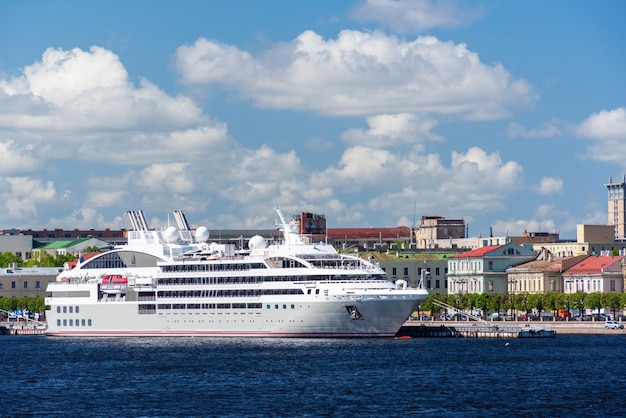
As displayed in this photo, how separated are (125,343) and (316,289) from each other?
55.1 feet

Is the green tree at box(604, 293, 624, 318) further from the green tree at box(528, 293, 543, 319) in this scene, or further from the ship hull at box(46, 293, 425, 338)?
the ship hull at box(46, 293, 425, 338)

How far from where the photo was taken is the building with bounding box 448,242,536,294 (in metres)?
188

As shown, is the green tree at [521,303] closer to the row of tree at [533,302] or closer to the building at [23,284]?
the row of tree at [533,302]

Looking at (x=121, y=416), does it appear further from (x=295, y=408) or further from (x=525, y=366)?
(x=525, y=366)

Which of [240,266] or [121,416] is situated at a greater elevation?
[240,266]

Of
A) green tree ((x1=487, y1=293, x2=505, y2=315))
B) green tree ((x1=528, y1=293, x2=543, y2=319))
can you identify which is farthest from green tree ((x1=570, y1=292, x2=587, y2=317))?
green tree ((x1=487, y1=293, x2=505, y2=315))

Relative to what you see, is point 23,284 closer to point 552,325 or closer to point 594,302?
point 594,302

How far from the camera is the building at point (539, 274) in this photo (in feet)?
580

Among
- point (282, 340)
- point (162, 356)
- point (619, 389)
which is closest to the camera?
point (619, 389)

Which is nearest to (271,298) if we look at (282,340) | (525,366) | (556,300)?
(282,340)

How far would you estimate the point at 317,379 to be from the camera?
8931 centimetres

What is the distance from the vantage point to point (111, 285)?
13788 centimetres

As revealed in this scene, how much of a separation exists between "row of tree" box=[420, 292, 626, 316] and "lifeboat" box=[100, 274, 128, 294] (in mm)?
41183

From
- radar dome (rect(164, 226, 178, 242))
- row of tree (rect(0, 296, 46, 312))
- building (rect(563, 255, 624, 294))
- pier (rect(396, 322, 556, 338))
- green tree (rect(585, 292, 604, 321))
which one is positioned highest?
radar dome (rect(164, 226, 178, 242))
